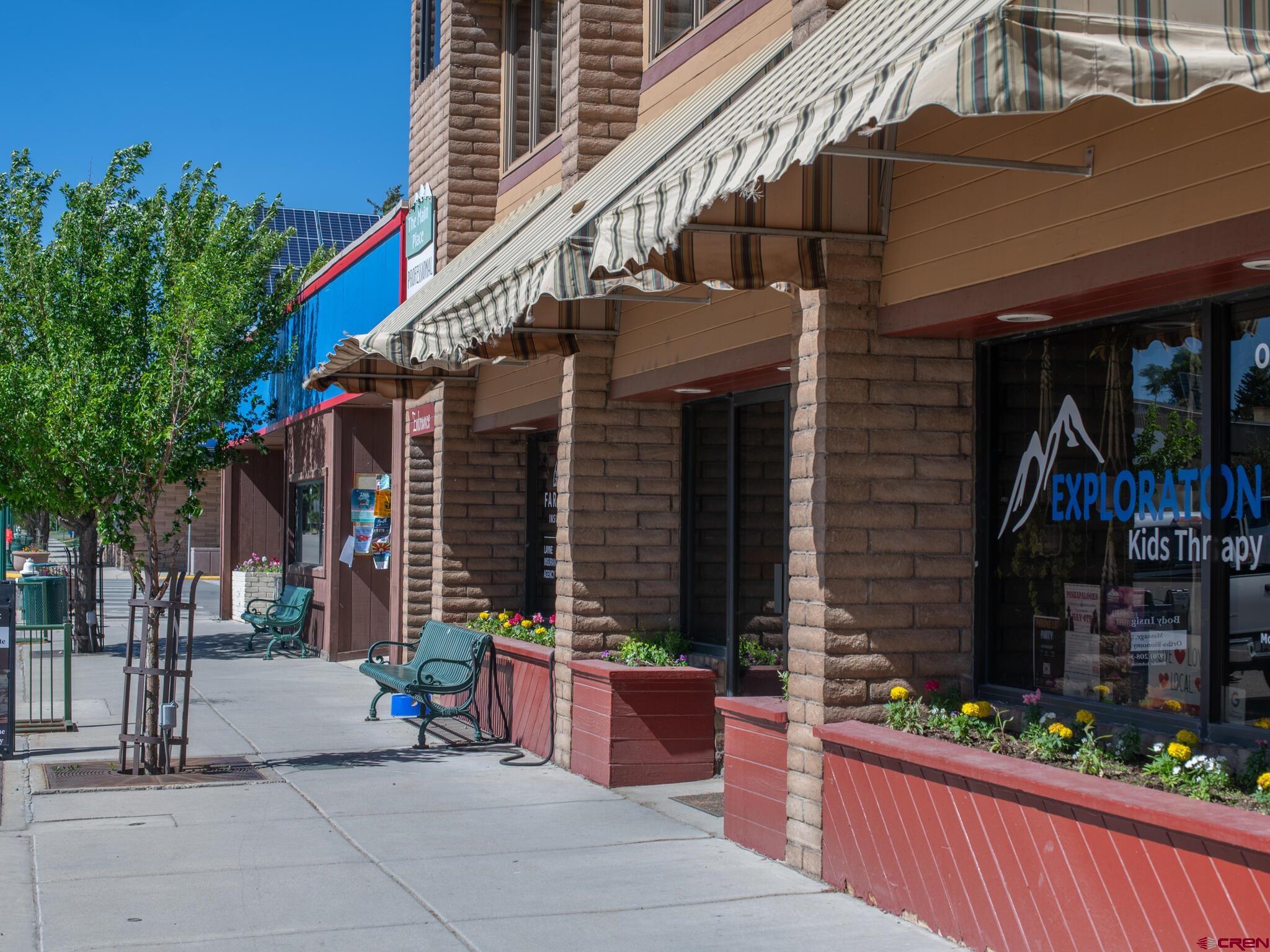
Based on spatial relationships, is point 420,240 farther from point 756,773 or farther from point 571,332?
point 756,773

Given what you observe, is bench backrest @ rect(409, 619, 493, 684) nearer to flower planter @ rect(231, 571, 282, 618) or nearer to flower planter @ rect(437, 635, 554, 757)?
flower planter @ rect(437, 635, 554, 757)

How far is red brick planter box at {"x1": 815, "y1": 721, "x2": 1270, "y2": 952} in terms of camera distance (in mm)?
4469

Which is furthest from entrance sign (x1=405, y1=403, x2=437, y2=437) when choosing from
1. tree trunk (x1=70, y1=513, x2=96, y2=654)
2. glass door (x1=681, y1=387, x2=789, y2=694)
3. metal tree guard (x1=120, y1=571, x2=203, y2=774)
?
tree trunk (x1=70, y1=513, x2=96, y2=654)

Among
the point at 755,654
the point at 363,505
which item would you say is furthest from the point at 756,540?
the point at 363,505

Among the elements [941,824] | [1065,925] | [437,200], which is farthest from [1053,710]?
[437,200]

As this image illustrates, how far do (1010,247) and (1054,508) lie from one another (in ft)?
4.10

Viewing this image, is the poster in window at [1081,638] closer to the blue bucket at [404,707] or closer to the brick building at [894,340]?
the brick building at [894,340]

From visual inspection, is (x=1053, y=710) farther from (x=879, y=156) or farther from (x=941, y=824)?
(x=879, y=156)

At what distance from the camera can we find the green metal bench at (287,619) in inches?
742

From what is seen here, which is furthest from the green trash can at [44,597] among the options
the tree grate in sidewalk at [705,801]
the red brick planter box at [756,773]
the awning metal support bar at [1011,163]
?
the awning metal support bar at [1011,163]

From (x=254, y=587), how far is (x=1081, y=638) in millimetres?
19621

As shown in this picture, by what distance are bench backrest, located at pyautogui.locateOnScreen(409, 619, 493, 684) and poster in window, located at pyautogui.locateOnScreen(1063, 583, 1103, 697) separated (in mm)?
5743

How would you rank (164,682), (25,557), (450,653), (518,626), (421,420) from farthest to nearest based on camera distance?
(25,557) < (421,420) < (518,626) < (450,653) < (164,682)

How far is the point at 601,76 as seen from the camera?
34.6 ft
